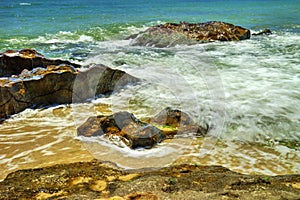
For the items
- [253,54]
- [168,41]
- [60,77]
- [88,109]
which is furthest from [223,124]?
[168,41]

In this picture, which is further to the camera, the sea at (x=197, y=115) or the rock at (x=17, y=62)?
the rock at (x=17, y=62)

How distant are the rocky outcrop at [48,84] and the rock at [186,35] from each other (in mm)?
6822

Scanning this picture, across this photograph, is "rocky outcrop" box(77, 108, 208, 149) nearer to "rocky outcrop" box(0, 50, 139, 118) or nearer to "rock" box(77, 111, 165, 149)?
"rock" box(77, 111, 165, 149)

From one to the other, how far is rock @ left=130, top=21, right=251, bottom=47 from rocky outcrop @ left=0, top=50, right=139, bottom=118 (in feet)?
22.4

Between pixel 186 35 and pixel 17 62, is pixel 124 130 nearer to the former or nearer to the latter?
pixel 17 62

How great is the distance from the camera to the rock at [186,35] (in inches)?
546

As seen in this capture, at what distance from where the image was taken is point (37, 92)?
20.3ft

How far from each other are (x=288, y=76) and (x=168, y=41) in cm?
669

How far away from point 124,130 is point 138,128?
0.73ft

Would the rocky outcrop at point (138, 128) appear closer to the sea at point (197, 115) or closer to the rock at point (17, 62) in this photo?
the sea at point (197, 115)

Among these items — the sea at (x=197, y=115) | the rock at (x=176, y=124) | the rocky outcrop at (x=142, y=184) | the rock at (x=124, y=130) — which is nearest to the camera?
the rocky outcrop at (x=142, y=184)

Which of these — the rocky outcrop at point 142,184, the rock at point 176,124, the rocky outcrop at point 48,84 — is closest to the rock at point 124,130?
the rock at point 176,124

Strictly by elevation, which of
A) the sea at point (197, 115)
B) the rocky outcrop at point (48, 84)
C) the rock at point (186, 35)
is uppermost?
the rock at point (186, 35)

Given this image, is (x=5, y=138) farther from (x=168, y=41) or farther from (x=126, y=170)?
(x=168, y=41)
